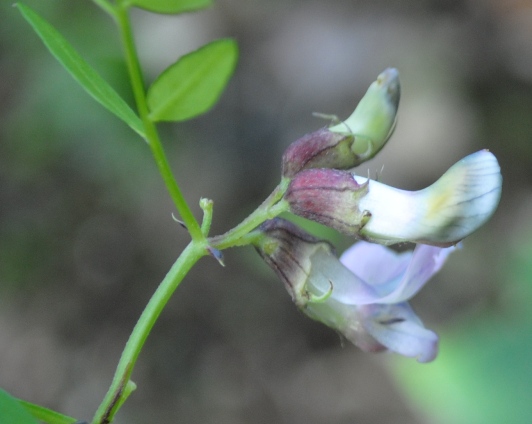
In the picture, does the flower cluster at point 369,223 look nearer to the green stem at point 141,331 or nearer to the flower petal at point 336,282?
the flower petal at point 336,282

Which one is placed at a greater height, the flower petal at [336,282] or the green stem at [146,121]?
the green stem at [146,121]

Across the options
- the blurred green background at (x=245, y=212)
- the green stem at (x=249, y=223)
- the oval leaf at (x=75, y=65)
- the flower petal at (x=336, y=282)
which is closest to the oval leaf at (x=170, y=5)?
the oval leaf at (x=75, y=65)

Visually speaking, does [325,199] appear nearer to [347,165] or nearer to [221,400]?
[347,165]

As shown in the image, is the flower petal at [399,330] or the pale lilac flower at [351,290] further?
the flower petal at [399,330]

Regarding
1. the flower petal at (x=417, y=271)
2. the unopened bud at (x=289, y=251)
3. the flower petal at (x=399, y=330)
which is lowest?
the flower petal at (x=399, y=330)

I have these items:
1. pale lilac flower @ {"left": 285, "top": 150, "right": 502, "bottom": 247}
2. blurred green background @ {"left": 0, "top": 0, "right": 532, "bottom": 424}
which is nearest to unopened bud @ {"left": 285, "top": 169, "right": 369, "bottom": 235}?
pale lilac flower @ {"left": 285, "top": 150, "right": 502, "bottom": 247}

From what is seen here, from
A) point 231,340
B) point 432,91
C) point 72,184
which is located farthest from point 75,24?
point 432,91
